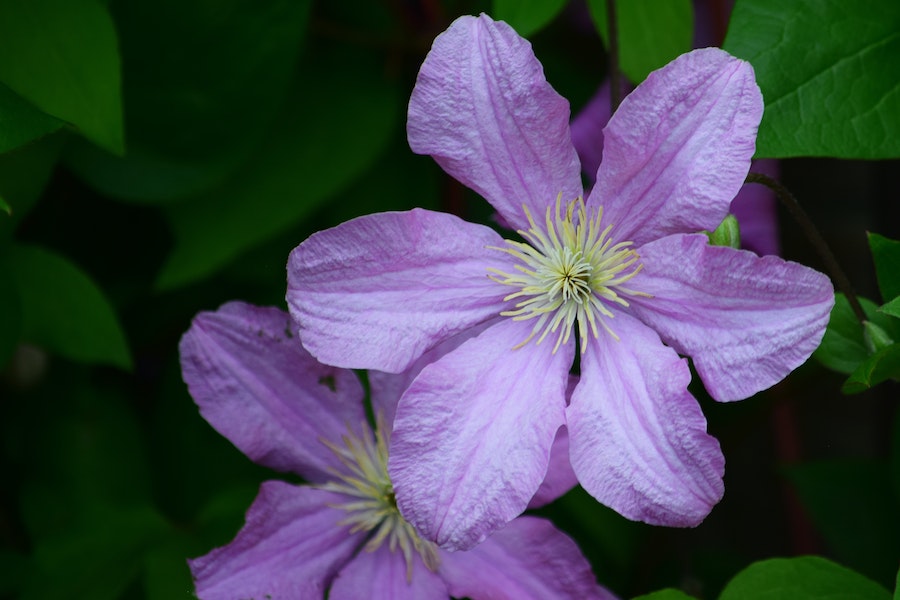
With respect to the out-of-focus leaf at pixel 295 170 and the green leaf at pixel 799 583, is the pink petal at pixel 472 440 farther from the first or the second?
the out-of-focus leaf at pixel 295 170

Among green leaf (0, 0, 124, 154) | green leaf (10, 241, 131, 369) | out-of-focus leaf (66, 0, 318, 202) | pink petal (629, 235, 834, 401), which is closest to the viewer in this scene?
→ pink petal (629, 235, 834, 401)

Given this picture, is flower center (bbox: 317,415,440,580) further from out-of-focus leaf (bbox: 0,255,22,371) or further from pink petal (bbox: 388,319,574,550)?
out-of-focus leaf (bbox: 0,255,22,371)

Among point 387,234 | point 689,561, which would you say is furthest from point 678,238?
point 689,561

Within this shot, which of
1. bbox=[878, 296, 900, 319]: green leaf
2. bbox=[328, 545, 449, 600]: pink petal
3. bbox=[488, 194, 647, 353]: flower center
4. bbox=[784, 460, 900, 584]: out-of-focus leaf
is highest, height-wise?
bbox=[488, 194, 647, 353]: flower center

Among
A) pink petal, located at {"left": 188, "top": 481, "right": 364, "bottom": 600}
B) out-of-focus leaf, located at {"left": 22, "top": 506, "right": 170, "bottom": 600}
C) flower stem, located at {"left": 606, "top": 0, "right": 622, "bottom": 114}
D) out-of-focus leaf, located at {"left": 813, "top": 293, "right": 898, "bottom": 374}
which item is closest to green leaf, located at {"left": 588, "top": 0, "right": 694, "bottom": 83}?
flower stem, located at {"left": 606, "top": 0, "right": 622, "bottom": 114}

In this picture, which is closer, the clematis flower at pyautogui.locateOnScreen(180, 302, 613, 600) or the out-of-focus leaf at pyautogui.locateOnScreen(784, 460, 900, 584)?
the clematis flower at pyautogui.locateOnScreen(180, 302, 613, 600)

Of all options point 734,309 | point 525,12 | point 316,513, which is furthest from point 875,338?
point 316,513

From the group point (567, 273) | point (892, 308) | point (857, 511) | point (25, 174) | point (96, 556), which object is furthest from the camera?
point (857, 511)

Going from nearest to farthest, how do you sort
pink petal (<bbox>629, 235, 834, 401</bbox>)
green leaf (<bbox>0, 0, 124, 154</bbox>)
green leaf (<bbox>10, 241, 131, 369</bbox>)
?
pink petal (<bbox>629, 235, 834, 401</bbox>)
green leaf (<bbox>0, 0, 124, 154</bbox>)
green leaf (<bbox>10, 241, 131, 369</bbox>)

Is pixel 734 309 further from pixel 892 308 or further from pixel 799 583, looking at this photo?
pixel 799 583
